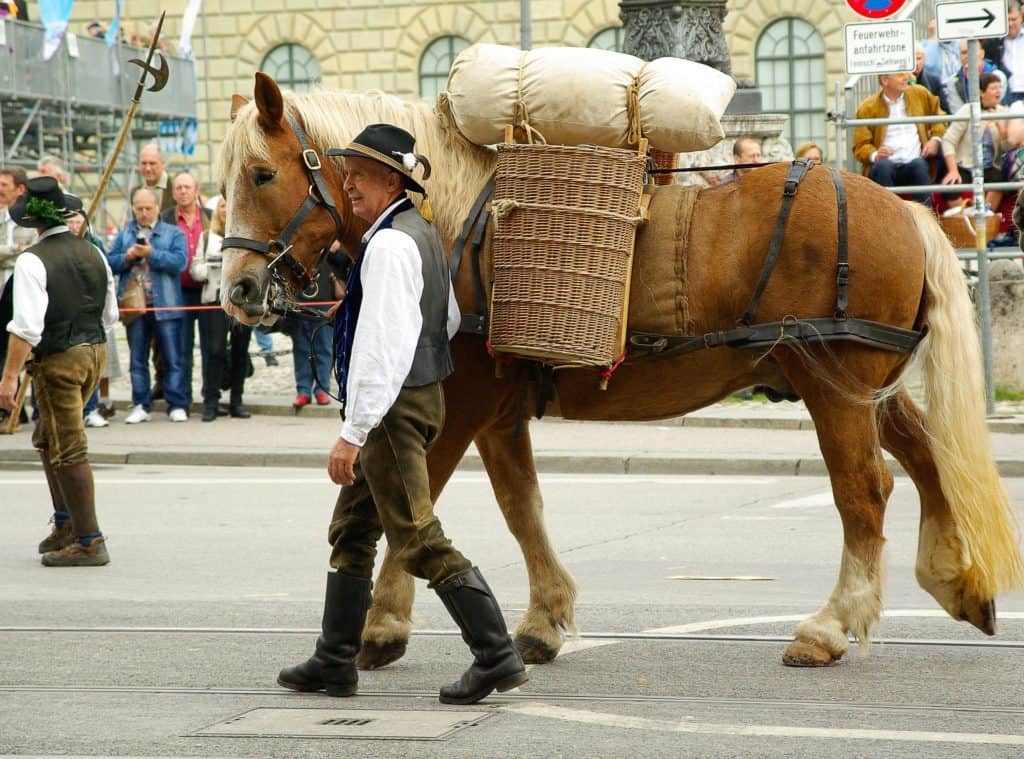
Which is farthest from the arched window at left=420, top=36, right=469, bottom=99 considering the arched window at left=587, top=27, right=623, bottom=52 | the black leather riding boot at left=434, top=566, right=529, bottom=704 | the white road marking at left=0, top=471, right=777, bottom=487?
the black leather riding boot at left=434, top=566, right=529, bottom=704

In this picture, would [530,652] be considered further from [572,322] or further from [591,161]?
[591,161]

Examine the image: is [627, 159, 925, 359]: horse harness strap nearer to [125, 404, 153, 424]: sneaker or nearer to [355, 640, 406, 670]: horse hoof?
[355, 640, 406, 670]: horse hoof

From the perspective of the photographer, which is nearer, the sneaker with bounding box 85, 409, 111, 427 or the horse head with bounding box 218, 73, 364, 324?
the horse head with bounding box 218, 73, 364, 324

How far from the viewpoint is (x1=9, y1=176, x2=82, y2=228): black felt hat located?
9.13 meters

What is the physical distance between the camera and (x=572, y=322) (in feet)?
20.2

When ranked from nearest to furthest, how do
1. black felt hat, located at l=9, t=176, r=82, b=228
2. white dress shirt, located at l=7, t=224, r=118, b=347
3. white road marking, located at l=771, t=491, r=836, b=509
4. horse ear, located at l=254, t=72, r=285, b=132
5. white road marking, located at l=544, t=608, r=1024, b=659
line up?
horse ear, located at l=254, t=72, r=285, b=132, white road marking, located at l=544, t=608, r=1024, b=659, white dress shirt, located at l=7, t=224, r=118, b=347, black felt hat, located at l=9, t=176, r=82, b=228, white road marking, located at l=771, t=491, r=836, b=509

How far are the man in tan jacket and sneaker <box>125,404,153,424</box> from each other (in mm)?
6992

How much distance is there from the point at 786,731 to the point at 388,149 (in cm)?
227

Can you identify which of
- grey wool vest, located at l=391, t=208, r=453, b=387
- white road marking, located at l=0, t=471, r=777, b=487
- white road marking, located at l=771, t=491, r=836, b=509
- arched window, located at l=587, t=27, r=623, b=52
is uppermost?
arched window, located at l=587, t=27, r=623, b=52

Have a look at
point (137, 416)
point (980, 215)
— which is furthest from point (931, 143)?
point (137, 416)

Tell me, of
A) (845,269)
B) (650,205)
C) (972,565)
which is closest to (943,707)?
(972,565)

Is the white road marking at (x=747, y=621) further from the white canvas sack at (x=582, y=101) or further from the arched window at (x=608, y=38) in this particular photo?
the arched window at (x=608, y=38)

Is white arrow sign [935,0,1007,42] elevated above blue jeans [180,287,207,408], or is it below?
above

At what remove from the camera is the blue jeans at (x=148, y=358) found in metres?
15.7
